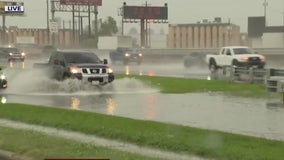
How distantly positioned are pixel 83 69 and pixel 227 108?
322 inches

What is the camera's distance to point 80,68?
22.9 m

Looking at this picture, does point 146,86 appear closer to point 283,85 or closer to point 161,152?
point 283,85

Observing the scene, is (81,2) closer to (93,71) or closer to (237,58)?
(237,58)

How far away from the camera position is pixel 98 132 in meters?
11.8

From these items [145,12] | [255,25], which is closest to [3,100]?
[145,12]

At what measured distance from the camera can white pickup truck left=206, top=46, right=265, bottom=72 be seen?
33906 mm

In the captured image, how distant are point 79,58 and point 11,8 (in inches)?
3700

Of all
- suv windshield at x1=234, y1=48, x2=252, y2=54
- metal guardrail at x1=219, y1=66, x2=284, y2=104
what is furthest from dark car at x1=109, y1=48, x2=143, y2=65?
metal guardrail at x1=219, y1=66, x2=284, y2=104

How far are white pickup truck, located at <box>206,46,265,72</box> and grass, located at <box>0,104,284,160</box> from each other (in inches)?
807

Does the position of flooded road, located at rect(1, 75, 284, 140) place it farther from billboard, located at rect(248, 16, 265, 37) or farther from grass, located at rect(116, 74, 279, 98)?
billboard, located at rect(248, 16, 265, 37)

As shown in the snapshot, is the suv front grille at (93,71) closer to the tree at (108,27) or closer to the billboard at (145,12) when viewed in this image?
the billboard at (145,12)

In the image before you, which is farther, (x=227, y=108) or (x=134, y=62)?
(x=134, y=62)

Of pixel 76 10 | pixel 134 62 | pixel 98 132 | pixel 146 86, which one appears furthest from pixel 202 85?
pixel 76 10

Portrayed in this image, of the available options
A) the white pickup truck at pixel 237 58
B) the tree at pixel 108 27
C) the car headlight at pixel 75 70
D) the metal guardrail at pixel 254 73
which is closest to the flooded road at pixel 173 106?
the car headlight at pixel 75 70
